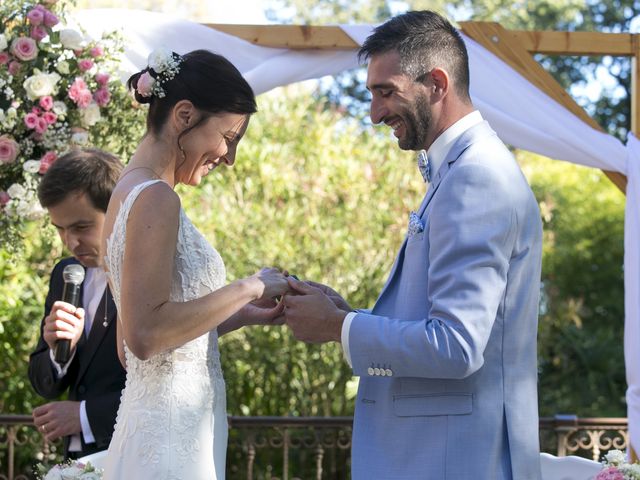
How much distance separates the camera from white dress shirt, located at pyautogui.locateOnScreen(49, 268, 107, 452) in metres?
3.77

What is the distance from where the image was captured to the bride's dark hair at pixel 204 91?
9.91 ft

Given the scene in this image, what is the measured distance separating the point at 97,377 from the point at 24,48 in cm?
174

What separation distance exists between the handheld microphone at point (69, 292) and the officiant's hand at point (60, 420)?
177 mm

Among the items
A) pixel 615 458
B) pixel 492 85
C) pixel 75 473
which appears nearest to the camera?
pixel 75 473

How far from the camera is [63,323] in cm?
365

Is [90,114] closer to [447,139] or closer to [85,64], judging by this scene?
[85,64]

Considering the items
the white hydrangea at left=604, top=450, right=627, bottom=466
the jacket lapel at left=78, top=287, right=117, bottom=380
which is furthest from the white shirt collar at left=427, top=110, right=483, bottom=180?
the white hydrangea at left=604, top=450, right=627, bottom=466

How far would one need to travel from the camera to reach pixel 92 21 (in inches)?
214

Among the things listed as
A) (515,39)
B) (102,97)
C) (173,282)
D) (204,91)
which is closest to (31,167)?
(102,97)

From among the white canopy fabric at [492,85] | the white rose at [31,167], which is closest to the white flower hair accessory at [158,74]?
the white rose at [31,167]

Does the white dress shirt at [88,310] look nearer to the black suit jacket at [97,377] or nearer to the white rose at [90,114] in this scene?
the black suit jacket at [97,377]

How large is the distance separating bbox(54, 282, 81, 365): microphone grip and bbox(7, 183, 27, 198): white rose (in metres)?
1.03

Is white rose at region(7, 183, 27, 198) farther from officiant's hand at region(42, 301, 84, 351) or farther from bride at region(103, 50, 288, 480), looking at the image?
bride at region(103, 50, 288, 480)

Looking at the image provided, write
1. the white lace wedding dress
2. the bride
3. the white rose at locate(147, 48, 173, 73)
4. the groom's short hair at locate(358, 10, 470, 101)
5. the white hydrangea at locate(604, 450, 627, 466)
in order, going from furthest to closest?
the white hydrangea at locate(604, 450, 627, 466)
the white rose at locate(147, 48, 173, 73)
the groom's short hair at locate(358, 10, 470, 101)
the white lace wedding dress
the bride
